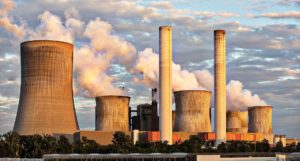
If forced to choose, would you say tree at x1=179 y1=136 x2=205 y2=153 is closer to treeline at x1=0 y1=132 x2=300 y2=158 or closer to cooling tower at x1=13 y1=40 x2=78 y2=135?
treeline at x1=0 y1=132 x2=300 y2=158

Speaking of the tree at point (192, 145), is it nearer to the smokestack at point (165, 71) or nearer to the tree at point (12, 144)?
the smokestack at point (165, 71)

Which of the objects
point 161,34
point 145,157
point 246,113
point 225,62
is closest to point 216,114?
point 225,62

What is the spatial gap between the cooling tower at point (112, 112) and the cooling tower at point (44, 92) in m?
10.1

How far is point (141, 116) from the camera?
12006 cm

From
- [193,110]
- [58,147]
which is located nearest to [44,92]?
[58,147]

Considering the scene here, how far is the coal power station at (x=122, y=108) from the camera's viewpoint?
87812 mm

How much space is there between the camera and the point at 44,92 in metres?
87.4

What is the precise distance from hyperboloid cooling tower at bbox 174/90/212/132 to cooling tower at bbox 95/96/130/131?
368 inches

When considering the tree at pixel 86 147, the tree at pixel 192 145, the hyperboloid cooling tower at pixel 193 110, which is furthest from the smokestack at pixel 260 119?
the tree at pixel 86 147

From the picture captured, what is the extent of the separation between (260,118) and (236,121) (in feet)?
41.2

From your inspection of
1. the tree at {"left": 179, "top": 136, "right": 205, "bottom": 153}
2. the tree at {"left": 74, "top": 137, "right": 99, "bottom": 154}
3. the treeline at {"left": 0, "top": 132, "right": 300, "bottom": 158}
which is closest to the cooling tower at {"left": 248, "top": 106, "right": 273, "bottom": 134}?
the tree at {"left": 179, "top": 136, "right": 205, "bottom": 153}

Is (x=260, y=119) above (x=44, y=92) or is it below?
below

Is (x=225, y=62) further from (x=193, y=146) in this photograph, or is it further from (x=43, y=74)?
(x=43, y=74)

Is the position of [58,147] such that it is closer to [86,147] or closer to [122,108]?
[86,147]
